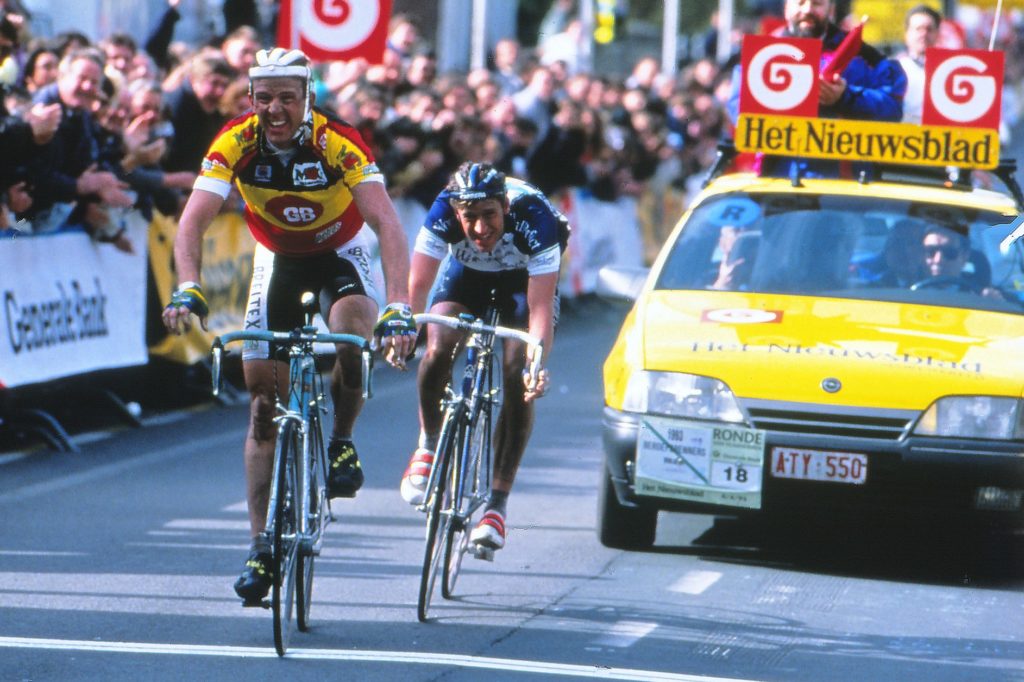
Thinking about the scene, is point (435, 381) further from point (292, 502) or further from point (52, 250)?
point (52, 250)

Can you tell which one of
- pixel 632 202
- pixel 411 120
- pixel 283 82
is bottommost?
pixel 632 202

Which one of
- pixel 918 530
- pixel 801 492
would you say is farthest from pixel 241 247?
pixel 801 492

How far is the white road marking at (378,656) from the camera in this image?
714 cm

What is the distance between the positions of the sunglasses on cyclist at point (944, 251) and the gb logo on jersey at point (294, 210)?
341 cm

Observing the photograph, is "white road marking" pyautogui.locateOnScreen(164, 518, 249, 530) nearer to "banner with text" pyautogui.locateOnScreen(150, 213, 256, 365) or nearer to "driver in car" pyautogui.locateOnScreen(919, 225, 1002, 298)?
"driver in car" pyautogui.locateOnScreen(919, 225, 1002, 298)

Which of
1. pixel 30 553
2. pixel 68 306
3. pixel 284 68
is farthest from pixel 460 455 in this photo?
pixel 68 306

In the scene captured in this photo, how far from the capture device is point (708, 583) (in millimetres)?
8938

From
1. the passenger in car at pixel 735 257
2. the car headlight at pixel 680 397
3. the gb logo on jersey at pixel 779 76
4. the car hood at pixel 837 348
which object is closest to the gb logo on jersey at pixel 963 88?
the gb logo on jersey at pixel 779 76

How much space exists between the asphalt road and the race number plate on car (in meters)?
0.37

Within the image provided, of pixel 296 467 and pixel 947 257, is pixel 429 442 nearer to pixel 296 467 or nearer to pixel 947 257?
pixel 296 467

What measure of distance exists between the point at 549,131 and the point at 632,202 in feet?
13.0

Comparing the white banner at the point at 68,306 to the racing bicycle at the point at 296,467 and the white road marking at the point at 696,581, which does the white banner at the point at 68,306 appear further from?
the racing bicycle at the point at 296,467

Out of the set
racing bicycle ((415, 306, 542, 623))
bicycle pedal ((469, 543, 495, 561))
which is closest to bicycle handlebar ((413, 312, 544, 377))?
racing bicycle ((415, 306, 542, 623))

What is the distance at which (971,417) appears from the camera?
28.9ft
